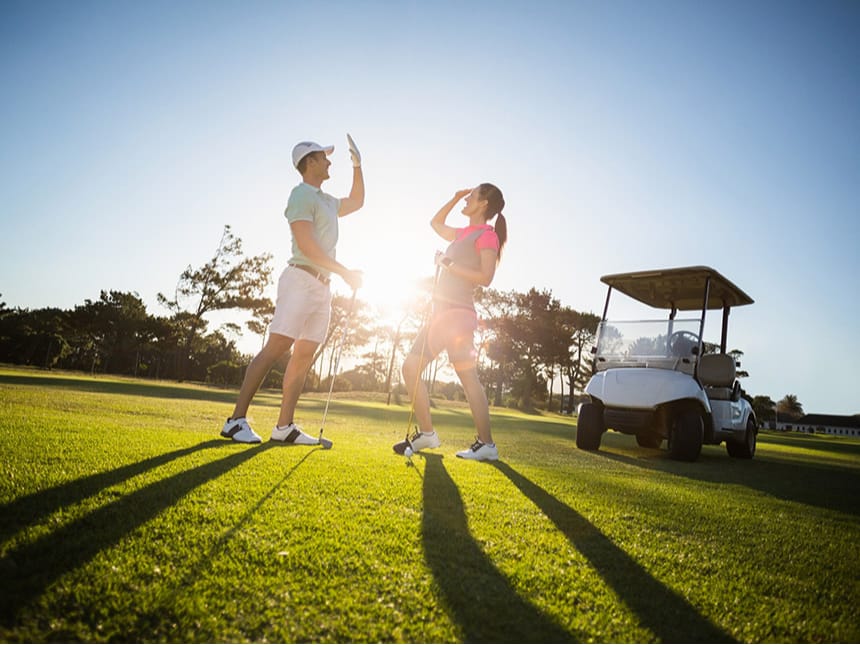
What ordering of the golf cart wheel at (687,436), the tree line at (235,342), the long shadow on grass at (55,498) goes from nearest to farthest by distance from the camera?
the long shadow on grass at (55,498)
the golf cart wheel at (687,436)
the tree line at (235,342)

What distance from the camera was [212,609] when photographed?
49.2 inches

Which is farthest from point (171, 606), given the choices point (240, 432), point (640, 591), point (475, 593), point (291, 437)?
point (291, 437)

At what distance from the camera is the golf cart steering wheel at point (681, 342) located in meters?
7.50

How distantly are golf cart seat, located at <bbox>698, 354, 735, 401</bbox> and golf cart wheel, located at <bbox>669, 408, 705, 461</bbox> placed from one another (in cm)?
144

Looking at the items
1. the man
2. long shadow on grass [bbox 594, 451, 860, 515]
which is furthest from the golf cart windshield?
the man

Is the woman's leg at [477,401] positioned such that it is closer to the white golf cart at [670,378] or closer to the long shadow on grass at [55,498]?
the long shadow on grass at [55,498]

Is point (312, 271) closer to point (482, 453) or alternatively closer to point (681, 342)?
point (482, 453)

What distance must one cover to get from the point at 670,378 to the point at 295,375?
4941 millimetres

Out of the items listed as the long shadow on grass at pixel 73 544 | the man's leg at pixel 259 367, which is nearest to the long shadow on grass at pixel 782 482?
the man's leg at pixel 259 367

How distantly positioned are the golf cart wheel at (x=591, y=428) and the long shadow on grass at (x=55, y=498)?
597 centimetres

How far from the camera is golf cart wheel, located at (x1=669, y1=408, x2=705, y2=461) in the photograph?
6.18 metres

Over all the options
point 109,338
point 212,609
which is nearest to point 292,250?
point 212,609

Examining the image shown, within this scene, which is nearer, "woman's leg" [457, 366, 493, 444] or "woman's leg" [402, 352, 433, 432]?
"woman's leg" [457, 366, 493, 444]

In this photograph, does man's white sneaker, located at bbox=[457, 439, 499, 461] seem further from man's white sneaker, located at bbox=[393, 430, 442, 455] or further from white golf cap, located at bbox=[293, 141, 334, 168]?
white golf cap, located at bbox=[293, 141, 334, 168]
